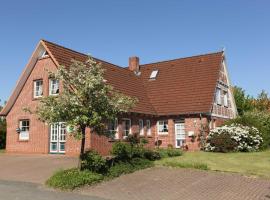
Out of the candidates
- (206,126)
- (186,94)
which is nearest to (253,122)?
(206,126)

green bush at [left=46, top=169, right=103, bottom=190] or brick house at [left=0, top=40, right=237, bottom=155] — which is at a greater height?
brick house at [left=0, top=40, right=237, bottom=155]

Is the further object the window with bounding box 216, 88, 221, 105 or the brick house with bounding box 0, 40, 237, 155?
the window with bounding box 216, 88, 221, 105

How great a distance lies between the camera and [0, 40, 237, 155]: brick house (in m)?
24.8

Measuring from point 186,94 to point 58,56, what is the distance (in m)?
10.5

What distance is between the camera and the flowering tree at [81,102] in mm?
14633

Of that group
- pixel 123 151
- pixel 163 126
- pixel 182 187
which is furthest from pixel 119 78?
pixel 182 187

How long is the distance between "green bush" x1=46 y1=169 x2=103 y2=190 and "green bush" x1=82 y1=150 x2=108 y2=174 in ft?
2.03

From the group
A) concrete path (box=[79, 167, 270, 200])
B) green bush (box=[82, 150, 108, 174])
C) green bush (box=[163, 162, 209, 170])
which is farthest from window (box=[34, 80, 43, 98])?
concrete path (box=[79, 167, 270, 200])

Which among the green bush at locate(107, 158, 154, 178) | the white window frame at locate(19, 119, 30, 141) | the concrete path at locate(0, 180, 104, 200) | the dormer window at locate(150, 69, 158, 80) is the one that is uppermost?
the dormer window at locate(150, 69, 158, 80)

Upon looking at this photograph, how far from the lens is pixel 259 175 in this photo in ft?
50.5

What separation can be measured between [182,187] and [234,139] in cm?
1269

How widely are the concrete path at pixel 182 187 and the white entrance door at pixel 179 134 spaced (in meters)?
12.7

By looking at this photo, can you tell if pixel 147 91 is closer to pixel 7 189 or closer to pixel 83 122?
pixel 83 122

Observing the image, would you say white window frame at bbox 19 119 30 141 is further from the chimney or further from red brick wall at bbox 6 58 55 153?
the chimney
